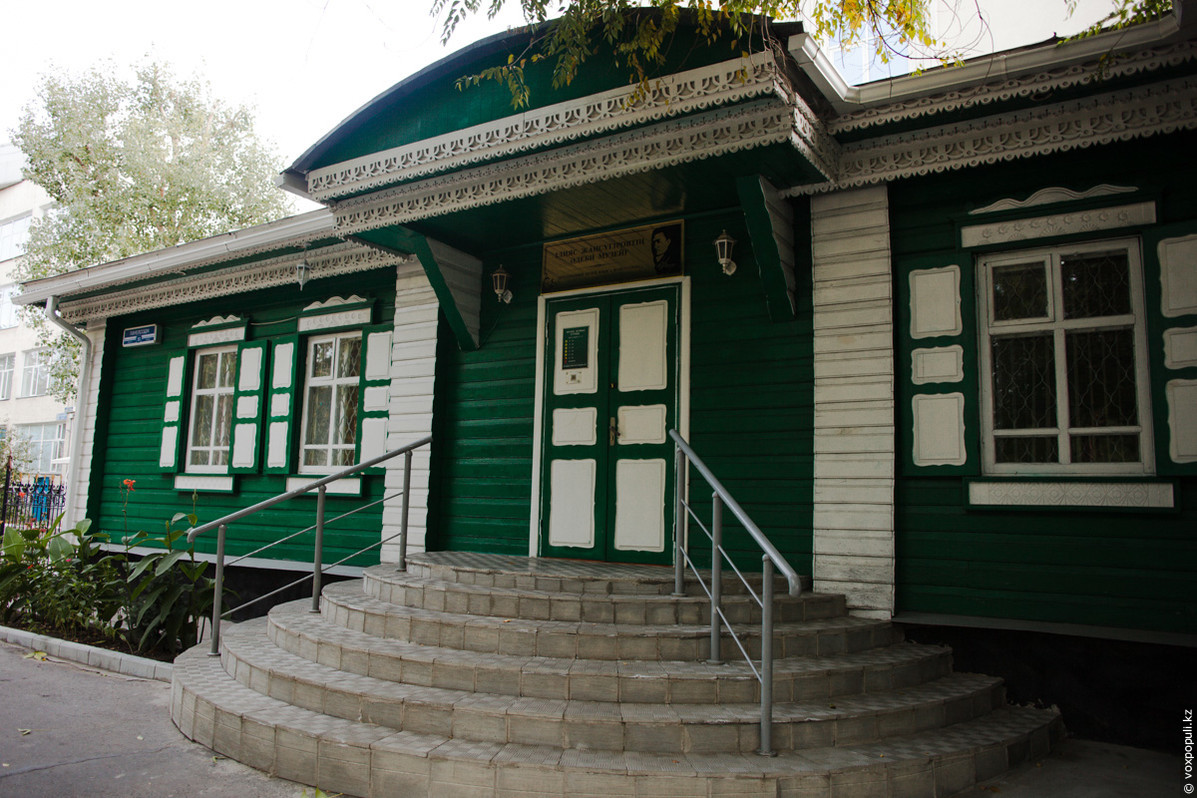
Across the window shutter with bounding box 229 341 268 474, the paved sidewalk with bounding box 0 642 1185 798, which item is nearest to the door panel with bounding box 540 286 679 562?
the paved sidewalk with bounding box 0 642 1185 798

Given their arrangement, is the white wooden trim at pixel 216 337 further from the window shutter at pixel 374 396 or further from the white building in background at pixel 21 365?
the white building in background at pixel 21 365

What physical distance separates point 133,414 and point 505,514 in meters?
6.13

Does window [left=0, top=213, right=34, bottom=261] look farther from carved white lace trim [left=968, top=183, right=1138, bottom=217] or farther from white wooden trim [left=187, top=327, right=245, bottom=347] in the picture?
carved white lace trim [left=968, top=183, right=1138, bottom=217]

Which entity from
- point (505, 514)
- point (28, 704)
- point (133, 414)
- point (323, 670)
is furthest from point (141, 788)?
point (133, 414)

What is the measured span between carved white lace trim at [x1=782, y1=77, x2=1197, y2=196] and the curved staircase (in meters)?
2.83

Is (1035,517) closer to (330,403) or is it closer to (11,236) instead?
(330,403)

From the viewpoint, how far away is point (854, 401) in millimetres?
4879

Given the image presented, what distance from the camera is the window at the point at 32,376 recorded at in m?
23.9

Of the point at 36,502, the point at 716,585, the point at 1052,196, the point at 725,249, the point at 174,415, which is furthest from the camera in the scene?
the point at 36,502

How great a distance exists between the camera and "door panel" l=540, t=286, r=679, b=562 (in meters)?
5.63

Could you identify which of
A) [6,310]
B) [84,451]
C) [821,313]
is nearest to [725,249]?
[821,313]

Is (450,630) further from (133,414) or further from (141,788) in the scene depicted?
(133,414)

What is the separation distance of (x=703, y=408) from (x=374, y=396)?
3360 mm

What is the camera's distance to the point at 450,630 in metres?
4.14
